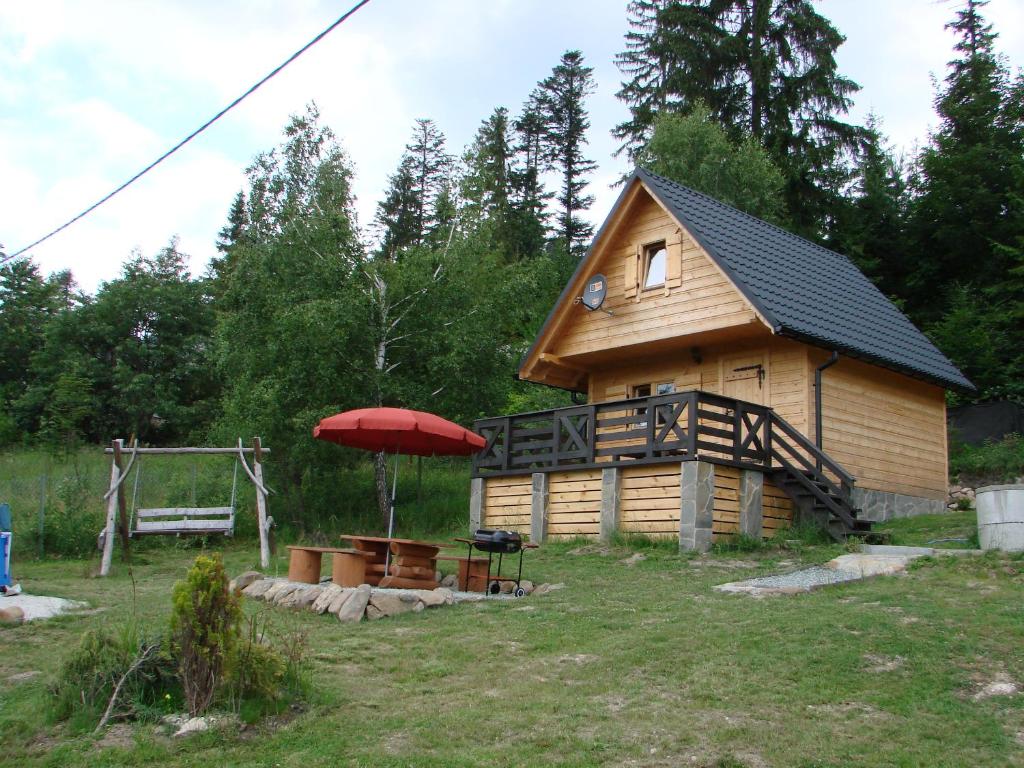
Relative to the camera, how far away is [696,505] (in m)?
14.3

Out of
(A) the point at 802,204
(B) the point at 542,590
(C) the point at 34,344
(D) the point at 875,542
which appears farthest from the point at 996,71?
(C) the point at 34,344

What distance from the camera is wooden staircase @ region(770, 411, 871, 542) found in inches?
574

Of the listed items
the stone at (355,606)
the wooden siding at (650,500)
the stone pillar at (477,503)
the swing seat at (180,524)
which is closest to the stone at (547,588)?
the stone at (355,606)

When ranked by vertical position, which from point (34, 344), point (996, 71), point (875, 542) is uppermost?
point (996, 71)

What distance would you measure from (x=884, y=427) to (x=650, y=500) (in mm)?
5389

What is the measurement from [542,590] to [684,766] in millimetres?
6439

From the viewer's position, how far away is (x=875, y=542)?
14.2 meters

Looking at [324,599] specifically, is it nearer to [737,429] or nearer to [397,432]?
[397,432]

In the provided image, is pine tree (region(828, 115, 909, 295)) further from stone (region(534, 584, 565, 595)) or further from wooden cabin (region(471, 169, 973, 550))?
stone (region(534, 584, 565, 595))

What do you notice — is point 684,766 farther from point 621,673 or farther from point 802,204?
point 802,204

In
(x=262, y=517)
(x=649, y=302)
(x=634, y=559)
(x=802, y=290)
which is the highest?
(x=802, y=290)

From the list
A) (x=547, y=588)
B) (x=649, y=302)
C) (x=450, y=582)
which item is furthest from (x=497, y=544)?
(x=649, y=302)

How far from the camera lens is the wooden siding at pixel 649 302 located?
17.0 meters

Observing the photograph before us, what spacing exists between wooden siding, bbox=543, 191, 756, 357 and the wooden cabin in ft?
0.11
